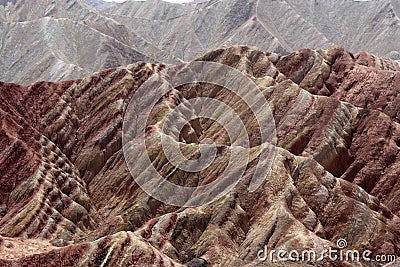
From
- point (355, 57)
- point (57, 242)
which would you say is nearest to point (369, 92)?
point (355, 57)

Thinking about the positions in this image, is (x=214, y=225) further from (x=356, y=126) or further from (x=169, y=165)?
(x=356, y=126)

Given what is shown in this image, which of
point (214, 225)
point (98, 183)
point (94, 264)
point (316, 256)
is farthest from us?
point (98, 183)

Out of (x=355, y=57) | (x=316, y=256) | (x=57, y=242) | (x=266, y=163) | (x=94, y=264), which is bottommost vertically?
(x=57, y=242)

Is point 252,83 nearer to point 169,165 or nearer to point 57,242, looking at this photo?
point 169,165

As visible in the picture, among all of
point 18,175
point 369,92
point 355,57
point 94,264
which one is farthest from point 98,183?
point 355,57

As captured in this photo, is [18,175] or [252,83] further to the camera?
[252,83]

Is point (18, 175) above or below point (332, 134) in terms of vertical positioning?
below

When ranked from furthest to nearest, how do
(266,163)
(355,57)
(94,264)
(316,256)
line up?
(355,57) < (266,163) < (316,256) < (94,264)
